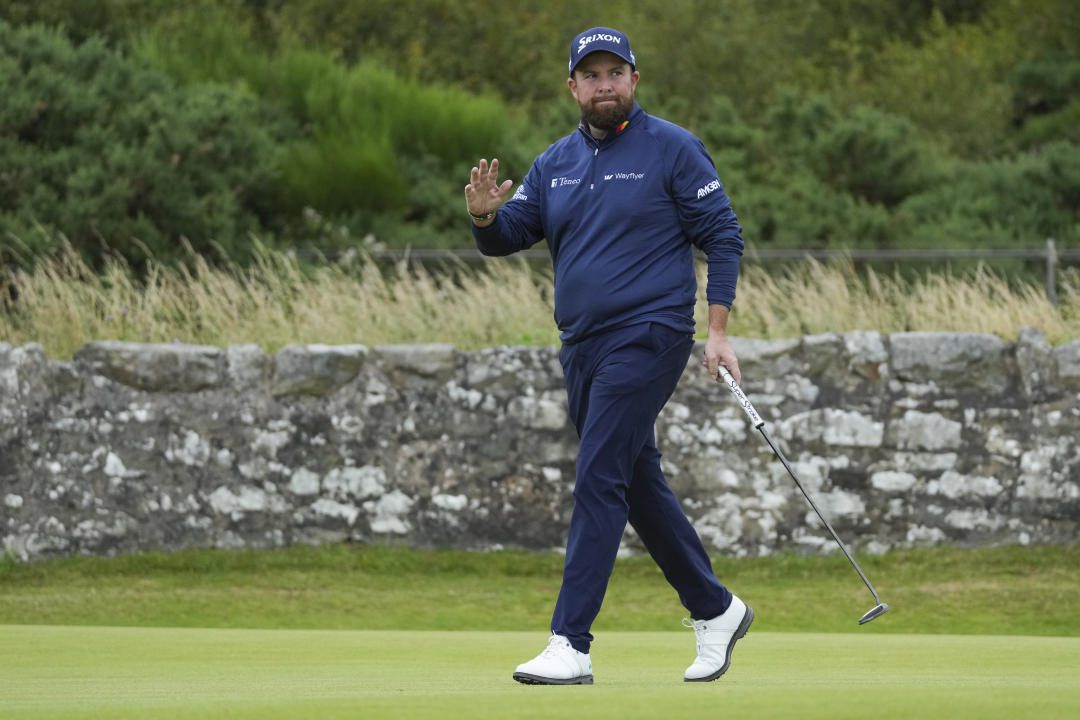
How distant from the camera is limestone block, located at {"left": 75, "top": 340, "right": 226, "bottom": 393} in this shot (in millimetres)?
12383

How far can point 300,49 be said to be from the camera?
26.1m

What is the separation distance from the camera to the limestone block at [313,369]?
12.4 m

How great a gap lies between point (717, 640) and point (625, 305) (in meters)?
1.21

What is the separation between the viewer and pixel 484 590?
11695mm

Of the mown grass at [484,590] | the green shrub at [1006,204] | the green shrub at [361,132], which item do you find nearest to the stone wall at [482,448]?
the mown grass at [484,590]

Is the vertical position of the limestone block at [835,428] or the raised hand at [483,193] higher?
the raised hand at [483,193]

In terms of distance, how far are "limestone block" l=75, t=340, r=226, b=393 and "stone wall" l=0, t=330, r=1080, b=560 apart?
0.05 feet

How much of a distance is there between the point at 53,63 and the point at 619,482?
1493 cm

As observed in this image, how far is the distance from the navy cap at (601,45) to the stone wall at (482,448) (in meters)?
6.47

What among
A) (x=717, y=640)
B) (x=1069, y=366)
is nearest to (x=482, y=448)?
(x=1069, y=366)

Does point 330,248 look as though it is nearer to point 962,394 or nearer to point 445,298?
point 445,298

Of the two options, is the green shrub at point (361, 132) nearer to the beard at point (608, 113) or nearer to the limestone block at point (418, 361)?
the limestone block at point (418, 361)

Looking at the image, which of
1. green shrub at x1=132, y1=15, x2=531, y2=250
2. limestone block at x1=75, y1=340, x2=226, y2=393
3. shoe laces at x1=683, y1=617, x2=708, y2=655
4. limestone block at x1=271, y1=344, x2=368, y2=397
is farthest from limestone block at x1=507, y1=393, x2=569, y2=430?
green shrub at x1=132, y1=15, x2=531, y2=250

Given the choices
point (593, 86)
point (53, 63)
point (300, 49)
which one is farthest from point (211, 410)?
point (300, 49)
